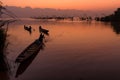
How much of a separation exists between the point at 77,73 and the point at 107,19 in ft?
523

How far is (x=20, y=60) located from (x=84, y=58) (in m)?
7.77

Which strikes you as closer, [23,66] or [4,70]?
[4,70]

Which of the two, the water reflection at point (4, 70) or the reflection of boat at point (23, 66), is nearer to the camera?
the water reflection at point (4, 70)

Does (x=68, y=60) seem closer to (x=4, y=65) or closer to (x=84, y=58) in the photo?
(x=84, y=58)

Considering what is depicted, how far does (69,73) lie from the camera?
19.8 metres

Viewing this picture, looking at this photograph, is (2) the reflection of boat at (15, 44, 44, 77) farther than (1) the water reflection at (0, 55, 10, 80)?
Yes

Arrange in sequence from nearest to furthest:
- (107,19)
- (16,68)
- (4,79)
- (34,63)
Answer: (4,79) < (16,68) < (34,63) < (107,19)

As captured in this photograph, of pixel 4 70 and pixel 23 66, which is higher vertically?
pixel 4 70

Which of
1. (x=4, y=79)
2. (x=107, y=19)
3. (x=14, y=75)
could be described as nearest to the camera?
(x=4, y=79)

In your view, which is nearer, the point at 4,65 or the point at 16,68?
the point at 4,65

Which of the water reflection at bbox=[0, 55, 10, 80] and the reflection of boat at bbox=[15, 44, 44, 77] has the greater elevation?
the water reflection at bbox=[0, 55, 10, 80]

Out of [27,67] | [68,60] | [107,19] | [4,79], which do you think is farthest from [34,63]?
[107,19]

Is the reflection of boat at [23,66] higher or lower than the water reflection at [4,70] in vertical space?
lower

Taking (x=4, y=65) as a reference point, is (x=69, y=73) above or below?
below
